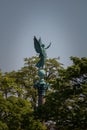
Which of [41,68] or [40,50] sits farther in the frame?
[40,50]

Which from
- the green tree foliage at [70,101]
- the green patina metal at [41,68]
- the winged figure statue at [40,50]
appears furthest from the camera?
the winged figure statue at [40,50]

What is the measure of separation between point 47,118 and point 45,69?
25.8 meters

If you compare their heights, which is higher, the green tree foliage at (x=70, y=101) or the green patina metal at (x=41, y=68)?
the green patina metal at (x=41, y=68)

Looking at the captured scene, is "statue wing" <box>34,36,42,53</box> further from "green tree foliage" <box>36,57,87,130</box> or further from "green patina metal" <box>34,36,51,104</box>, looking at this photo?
"green tree foliage" <box>36,57,87,130</box>

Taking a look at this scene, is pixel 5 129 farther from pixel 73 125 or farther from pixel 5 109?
pixel 73 125

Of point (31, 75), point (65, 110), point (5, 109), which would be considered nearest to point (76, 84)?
point (65, 110)

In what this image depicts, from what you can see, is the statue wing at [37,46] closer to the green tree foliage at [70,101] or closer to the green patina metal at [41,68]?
the green patina metal at [41,68]

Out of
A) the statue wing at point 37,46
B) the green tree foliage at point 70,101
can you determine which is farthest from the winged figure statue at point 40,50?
the green tree foliage at point 70,101

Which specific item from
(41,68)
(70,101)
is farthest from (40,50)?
(70,101)

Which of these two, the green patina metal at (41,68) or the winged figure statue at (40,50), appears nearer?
the green patina metal at (41,68)

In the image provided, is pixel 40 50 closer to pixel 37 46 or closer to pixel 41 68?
pixel 37 46

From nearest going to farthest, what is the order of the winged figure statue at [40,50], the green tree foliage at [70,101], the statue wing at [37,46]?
the green tree foliage at [70,101], the winged figure statue at [40,50], the statue wing at [37,46]

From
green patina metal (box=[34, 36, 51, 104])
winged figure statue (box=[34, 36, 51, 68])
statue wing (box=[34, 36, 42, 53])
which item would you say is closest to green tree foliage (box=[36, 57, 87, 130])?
green patina metal (box=[34, 36, 51, 104])

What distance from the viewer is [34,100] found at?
56.3 metres
